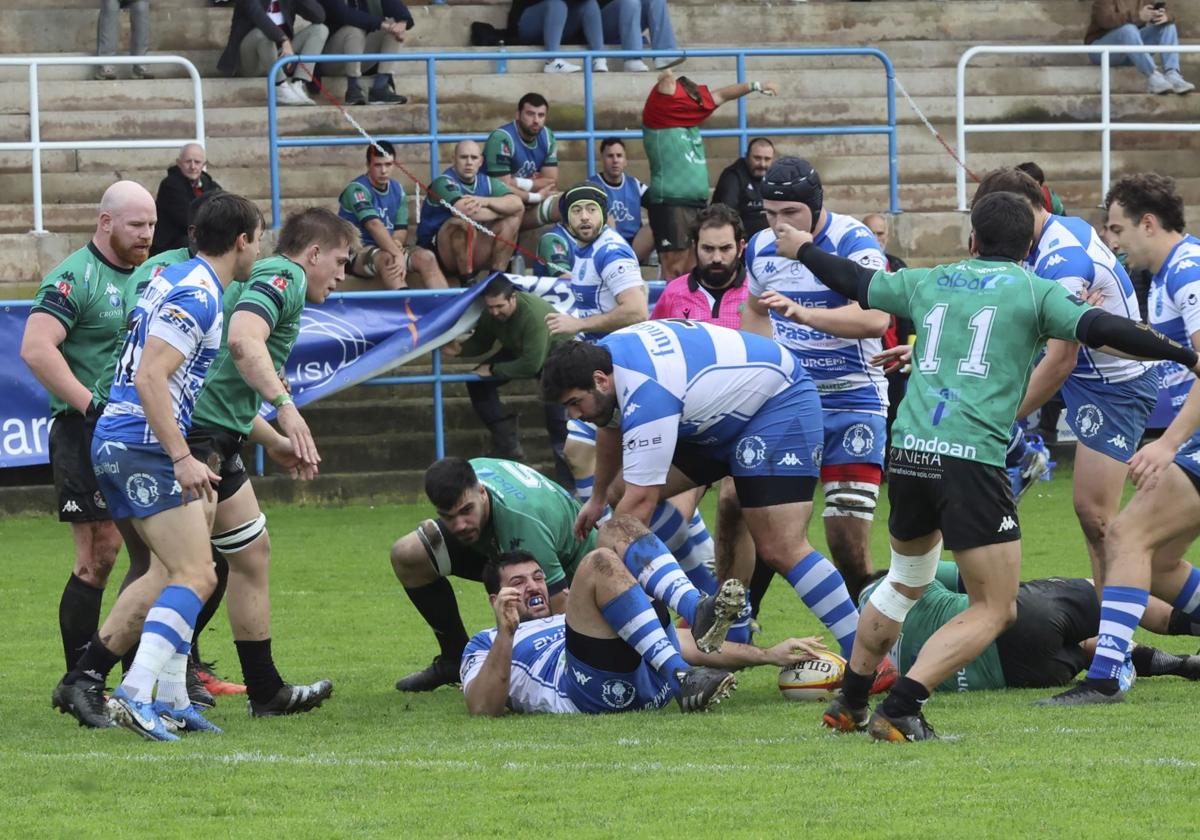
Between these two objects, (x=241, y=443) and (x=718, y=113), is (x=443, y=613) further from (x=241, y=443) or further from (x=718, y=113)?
(x=718, y=113)

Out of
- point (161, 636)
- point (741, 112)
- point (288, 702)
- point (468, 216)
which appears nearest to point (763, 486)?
point (288, 702)

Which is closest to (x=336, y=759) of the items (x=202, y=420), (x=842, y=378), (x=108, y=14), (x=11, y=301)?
(x=202, y=420)

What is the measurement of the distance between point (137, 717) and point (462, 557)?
6.21ft

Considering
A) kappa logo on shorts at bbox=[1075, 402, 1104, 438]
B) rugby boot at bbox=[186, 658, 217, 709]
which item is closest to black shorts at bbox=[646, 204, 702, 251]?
kappa logo on shorts at bbox=[1075, 402, 1104, 438]

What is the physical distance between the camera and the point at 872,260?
28.7 feet

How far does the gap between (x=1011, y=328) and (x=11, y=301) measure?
9652 mm

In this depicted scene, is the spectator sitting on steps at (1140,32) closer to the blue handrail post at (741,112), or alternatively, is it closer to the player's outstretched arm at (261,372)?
the blue handrail post at (741,112)

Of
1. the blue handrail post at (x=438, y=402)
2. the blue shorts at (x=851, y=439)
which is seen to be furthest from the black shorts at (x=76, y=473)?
the blue handrail post at (x=438, y=402)

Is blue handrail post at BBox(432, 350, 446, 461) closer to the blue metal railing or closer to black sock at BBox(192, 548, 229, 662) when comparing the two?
the blue metal railing

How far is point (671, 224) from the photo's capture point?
1666 cm

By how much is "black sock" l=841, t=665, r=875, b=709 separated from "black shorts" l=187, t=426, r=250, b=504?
2.66 m

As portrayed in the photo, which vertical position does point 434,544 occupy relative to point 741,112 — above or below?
below

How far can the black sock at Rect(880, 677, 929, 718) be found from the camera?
665cm

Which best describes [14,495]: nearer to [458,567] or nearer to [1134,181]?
[458,567]
